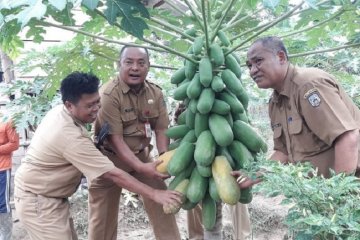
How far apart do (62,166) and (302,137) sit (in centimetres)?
152

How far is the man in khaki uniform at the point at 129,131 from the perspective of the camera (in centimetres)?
322

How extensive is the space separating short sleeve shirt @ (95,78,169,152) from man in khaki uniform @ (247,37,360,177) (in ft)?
3.51

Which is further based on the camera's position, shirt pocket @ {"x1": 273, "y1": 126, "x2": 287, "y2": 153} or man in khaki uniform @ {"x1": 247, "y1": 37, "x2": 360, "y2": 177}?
shirt pocket @ {"x1": 273, "y1": 126, "x2": 287, "y2": 153}

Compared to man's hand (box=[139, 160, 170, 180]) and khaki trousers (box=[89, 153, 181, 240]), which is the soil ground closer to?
khaki trousers (box=[89, 153, 181, 240])

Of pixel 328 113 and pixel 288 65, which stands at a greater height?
pixel 288 65

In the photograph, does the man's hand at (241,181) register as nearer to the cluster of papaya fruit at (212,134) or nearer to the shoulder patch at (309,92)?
the cluster of papaya fruit at (212,134)

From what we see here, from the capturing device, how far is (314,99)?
7.63 feet

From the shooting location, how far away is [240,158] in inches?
92.4

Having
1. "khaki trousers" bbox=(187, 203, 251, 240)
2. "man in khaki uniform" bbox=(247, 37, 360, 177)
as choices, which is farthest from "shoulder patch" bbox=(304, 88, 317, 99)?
"khaki trousers" bbox=(187, 203, 251, 240)

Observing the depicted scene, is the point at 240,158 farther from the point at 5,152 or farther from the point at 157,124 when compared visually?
the point at 5,152

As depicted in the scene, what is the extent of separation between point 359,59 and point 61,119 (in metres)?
3.14

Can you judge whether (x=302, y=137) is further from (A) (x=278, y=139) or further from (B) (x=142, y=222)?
(B) (x=142, y=222)

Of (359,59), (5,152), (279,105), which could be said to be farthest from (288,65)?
(5,152)

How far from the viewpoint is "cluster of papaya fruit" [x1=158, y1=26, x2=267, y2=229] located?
2.32m
